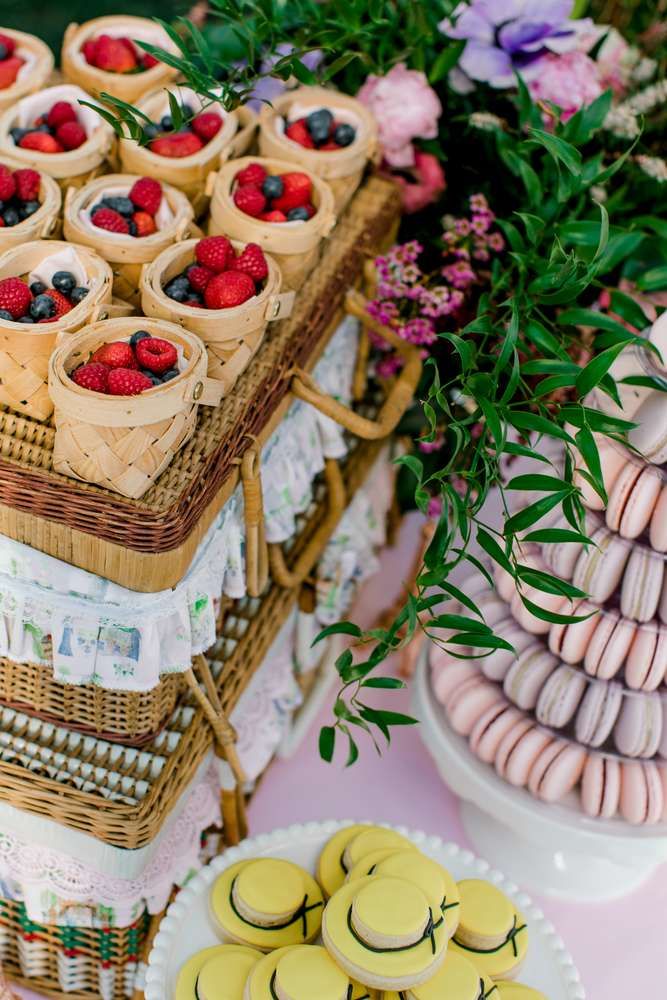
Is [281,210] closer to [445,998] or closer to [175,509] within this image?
[175,509]

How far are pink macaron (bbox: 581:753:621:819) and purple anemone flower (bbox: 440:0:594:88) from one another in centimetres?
96

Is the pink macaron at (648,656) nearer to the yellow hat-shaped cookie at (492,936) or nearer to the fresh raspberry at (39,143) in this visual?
the yellow hat-shaped cookie at (492,936)

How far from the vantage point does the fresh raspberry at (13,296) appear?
3.79 feet

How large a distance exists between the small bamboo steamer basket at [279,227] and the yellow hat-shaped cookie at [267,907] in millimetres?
697

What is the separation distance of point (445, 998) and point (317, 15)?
4.02ft

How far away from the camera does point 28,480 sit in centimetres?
110

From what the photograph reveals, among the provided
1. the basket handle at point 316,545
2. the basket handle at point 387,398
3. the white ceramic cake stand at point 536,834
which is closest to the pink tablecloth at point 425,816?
the white ceramic cake stand at point 536,834

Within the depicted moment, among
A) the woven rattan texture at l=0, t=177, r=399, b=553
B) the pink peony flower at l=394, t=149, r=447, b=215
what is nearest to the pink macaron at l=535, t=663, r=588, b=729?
the woven rattan texture at l=0, t=177, r=399, b=553

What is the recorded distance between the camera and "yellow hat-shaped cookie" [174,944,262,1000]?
3.57ft

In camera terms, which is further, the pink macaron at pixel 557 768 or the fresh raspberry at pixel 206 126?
the fresh raspberry at pixel 206 126

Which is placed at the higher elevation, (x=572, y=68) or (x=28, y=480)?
(x=572, y=68)

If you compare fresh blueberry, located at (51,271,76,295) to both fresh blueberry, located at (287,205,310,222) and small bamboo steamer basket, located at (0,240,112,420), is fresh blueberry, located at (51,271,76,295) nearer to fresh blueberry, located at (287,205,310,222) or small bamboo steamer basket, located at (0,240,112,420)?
small bamboo steamer basket, located at (0,240,112,420)

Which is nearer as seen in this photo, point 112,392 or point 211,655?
point 112,392

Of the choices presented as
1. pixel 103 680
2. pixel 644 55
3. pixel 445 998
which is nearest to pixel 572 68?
pixel 644 55
